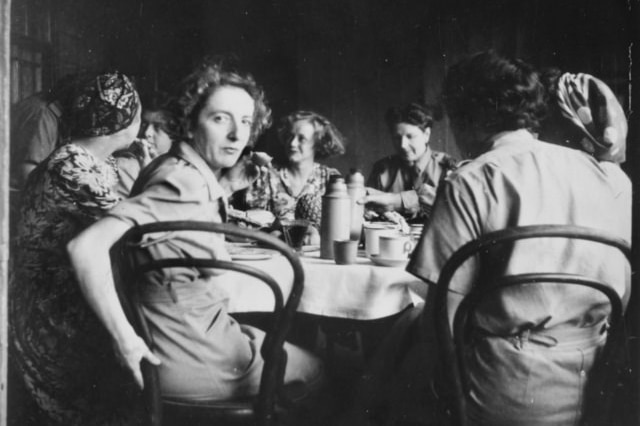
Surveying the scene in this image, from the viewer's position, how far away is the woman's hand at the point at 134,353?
132 cm

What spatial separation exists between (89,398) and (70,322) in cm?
23

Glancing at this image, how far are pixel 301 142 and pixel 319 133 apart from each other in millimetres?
145

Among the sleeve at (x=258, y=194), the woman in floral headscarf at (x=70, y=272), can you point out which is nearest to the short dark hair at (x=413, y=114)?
the sleeve at (x=258, y=194)

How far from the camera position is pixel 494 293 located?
1.34 metres

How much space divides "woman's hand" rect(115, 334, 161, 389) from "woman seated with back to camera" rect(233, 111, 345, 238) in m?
1.53

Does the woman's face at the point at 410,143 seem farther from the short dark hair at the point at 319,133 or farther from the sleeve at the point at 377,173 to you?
the short dark hair at the point at 319,133

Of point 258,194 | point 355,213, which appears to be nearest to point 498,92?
point 355,213

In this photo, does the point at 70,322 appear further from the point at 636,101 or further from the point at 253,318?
the point at 636,101

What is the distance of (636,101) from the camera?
1.50 meters

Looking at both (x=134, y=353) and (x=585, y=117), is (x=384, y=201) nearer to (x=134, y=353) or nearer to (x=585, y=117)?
(x=585, y=117)

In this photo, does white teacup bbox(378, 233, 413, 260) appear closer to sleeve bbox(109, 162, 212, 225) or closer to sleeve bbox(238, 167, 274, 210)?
sleeve bbox(109, 162, 212, 225)

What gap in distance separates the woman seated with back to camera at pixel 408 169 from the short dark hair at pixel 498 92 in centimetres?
85

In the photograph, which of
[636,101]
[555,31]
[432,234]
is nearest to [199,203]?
[432,234]

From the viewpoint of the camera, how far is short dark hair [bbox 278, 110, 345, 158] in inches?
108
